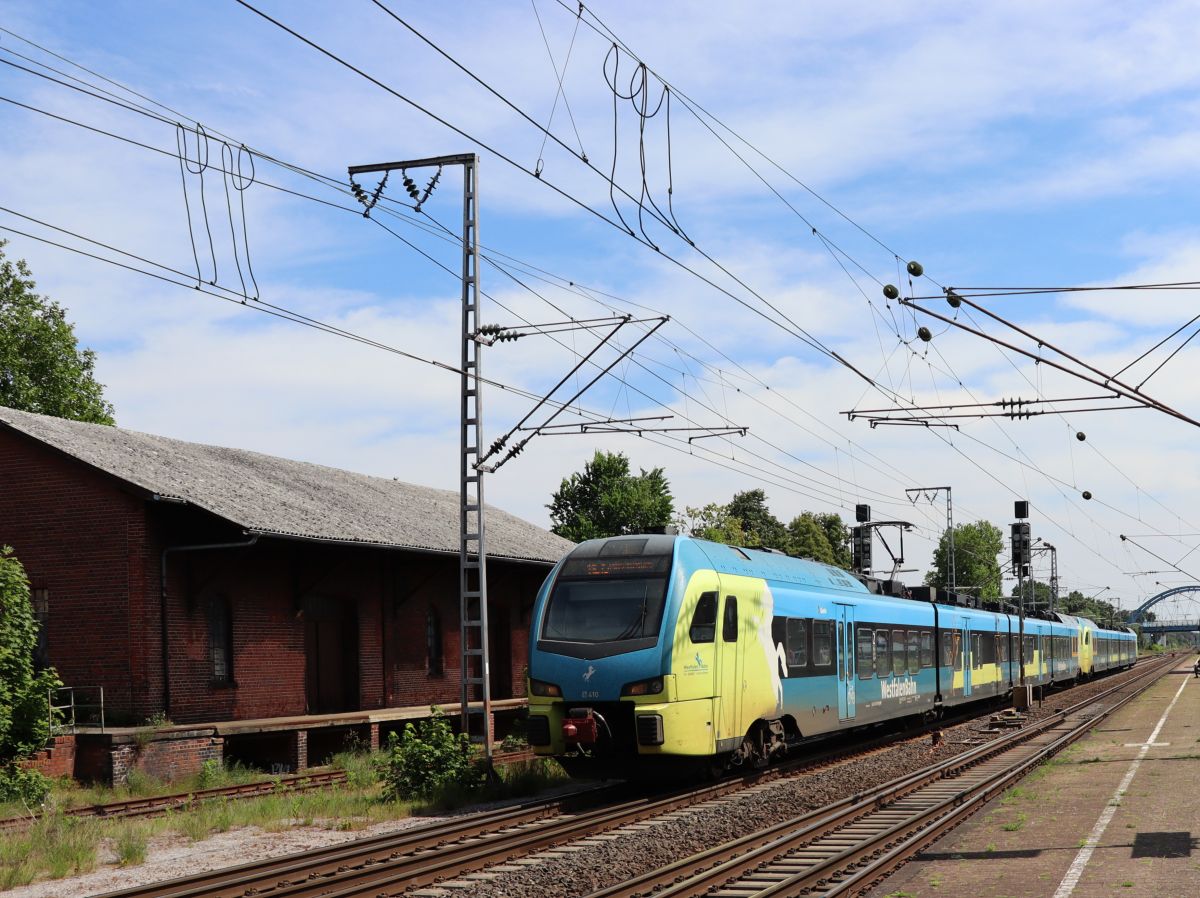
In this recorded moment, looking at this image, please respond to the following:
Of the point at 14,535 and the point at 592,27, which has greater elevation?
the point at 592,27

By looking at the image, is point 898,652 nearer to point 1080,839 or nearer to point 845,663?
point 845,663

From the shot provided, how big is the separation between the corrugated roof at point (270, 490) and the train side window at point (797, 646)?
8667mm

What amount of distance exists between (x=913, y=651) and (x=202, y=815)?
52.3ft

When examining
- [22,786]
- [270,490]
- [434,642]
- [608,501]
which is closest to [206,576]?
[270,490]

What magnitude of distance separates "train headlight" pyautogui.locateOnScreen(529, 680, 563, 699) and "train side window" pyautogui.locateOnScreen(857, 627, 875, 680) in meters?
8.30

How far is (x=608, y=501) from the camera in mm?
75375

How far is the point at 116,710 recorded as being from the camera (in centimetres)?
2234

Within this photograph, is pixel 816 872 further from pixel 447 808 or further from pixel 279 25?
pixel 279 25

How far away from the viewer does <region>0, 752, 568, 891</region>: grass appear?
13.4 metres

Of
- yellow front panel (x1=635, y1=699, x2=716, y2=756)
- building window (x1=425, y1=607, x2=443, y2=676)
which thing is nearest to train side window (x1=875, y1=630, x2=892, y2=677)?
yellow front panel (x1=635, y1=699, x2=716, y2=756)

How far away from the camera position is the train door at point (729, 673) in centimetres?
1733

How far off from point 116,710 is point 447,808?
8054mm

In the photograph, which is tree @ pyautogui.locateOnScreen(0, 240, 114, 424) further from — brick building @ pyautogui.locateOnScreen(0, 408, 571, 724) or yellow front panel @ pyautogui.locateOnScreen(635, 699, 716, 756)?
yellow front panel @ pyautogui.locateOnScreen(635, 699, 716, 756)

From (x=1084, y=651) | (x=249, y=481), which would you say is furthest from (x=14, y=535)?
(x=1084, y=651)
